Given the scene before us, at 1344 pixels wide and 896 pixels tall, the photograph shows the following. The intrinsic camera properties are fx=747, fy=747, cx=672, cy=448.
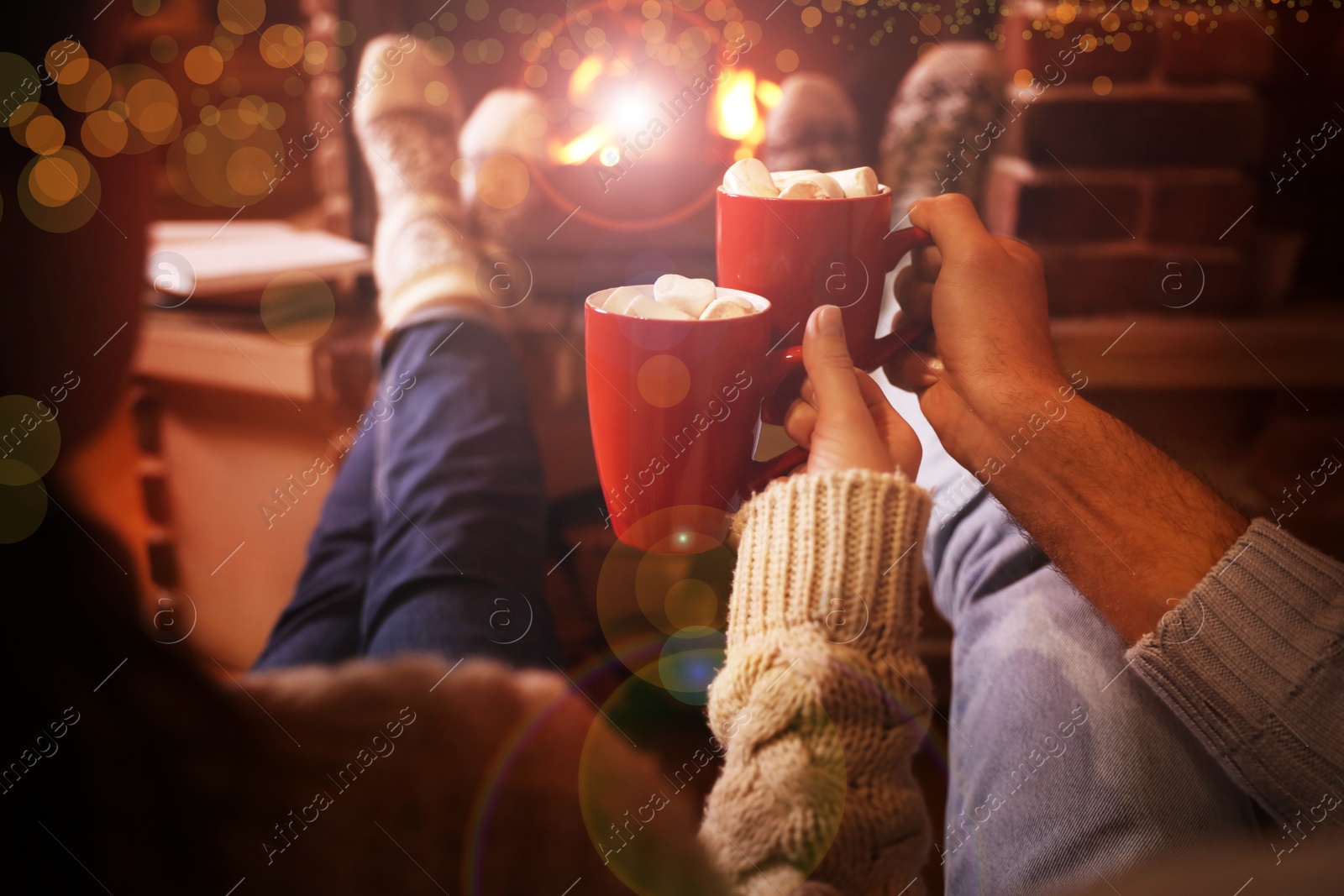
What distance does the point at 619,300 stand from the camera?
1.18 feet

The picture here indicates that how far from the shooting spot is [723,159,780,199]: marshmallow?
1.25 ft

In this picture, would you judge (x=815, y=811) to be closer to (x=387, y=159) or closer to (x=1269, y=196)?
(x=387, y=159)

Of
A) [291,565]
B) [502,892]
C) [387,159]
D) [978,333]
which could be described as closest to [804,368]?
[978,333]

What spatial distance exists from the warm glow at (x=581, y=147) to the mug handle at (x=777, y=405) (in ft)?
2.16

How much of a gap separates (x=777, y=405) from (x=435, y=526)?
1.22 ft

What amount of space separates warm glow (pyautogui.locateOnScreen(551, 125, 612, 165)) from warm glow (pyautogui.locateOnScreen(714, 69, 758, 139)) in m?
0.16

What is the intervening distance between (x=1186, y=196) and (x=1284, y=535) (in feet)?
2.39

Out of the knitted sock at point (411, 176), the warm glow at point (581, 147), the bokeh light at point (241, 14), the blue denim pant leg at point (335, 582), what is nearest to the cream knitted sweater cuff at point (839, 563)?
the blue denim pant leg at point (335, 582)

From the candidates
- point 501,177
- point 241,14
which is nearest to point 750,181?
point 501,177

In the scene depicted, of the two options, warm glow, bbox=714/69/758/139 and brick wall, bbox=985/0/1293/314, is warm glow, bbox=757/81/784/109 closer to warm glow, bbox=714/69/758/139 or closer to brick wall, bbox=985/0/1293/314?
warm glow, bbox=714/69/758/139

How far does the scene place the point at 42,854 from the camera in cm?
23

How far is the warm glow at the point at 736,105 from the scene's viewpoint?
3.22 feet

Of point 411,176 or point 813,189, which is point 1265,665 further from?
point 411,176

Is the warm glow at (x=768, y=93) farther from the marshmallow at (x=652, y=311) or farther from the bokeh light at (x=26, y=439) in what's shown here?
the bokeh light at (x=26, y=439)
